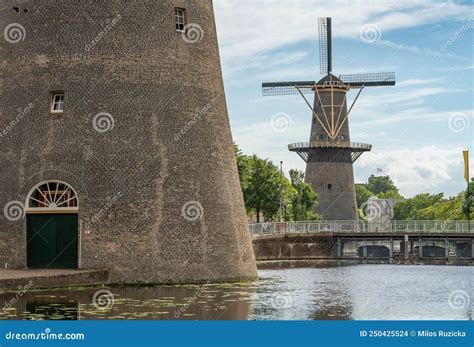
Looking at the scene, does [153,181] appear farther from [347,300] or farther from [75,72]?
[347,300]

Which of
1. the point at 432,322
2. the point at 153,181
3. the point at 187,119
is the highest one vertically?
the point at 187,119

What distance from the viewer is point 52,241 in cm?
2480

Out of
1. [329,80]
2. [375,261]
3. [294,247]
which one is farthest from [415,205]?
[294,247]

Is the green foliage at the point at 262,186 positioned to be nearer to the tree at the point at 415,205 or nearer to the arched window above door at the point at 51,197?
the arched window above door at the point at 51,197

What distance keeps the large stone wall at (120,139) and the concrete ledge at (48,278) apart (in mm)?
667

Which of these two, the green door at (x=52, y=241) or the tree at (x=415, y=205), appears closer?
the green door at (x=52, y=241)

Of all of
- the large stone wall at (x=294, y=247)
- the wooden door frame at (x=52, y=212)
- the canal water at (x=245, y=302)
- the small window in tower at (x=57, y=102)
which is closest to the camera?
the canal water at (x=245, y=302)

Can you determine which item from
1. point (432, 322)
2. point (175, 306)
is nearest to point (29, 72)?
point (175, 306)

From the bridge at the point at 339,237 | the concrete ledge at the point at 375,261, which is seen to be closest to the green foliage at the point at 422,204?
the bridge at the point at 339,237

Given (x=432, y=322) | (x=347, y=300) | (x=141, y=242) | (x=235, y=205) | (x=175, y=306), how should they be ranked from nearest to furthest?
(x=432, y=322)
(x=175, y=306)
(x=347, y=300)
(x=141, y=242)
(x=235, y=205)

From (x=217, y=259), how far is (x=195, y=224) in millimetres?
1277

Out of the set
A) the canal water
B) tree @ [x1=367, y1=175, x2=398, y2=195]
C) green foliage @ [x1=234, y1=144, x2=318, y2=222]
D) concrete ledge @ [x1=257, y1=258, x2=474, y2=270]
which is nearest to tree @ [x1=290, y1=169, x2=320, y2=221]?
green foliage @ [x1=234, y1=144, x2=318, y2=222]

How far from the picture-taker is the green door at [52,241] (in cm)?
2464

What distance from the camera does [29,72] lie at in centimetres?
2525
